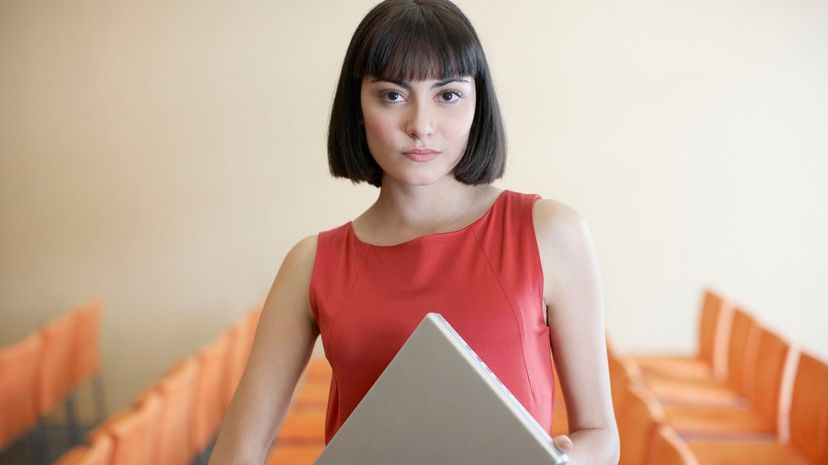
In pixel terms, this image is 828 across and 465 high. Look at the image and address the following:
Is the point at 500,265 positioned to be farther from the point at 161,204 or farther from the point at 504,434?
the point at 161,204

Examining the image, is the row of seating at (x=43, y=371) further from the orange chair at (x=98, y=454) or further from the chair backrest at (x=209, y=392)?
the orange chair at (x=98, y=454)

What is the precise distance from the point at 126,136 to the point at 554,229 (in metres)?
4.58

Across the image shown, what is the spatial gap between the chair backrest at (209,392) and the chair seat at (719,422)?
6.33ft

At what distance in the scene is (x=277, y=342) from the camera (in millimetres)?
1364

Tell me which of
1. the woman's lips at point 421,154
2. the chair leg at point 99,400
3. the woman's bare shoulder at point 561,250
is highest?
the woman's lips at point 421,154

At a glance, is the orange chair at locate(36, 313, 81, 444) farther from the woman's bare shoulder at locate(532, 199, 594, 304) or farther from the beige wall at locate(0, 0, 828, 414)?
the woman's bare shoulder at locate(532, 199, 594, 304)

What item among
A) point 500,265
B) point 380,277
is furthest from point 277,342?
point 500,265

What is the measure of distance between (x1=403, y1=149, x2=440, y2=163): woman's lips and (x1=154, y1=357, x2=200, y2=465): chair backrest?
215cm

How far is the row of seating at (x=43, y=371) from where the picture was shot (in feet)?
12.1

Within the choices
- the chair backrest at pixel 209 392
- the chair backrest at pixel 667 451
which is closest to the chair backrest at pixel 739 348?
the chair backrest at pixel 667 451

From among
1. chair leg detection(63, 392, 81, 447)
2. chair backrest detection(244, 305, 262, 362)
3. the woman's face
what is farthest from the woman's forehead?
chair leg detection(63, 392, 81, 447)

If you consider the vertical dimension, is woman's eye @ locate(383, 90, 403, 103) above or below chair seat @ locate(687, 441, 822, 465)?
above

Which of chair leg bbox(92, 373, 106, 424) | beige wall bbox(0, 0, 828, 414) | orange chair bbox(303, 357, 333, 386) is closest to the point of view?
orange chair bbox(303, 357, 333, 386)

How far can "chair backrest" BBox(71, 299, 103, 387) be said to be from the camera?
458 cm
